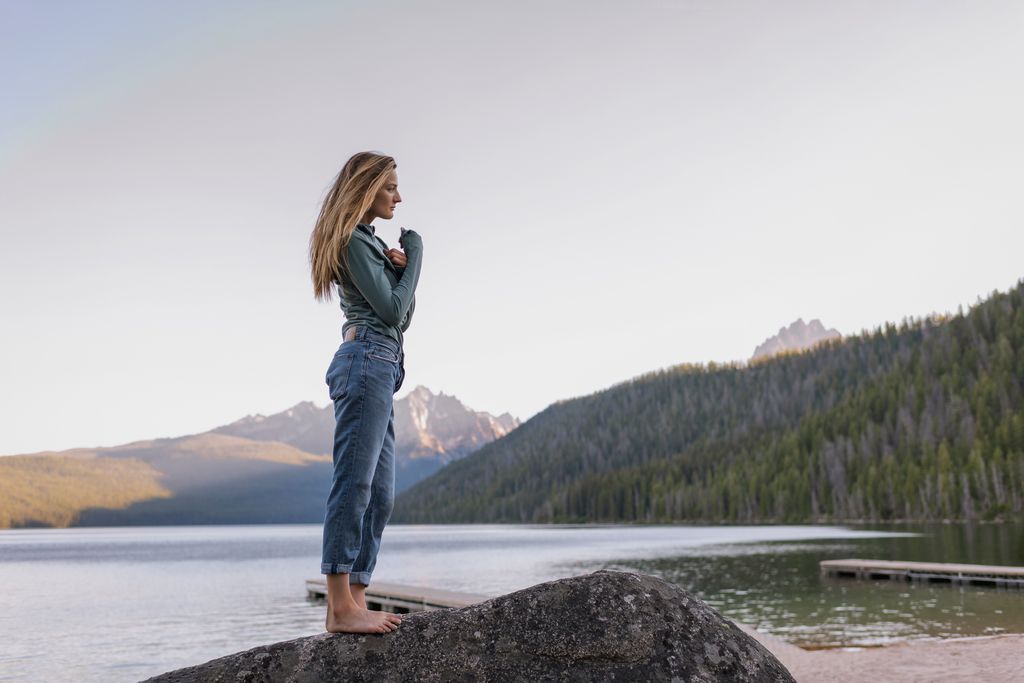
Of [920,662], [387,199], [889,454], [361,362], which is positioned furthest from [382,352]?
[889,454]

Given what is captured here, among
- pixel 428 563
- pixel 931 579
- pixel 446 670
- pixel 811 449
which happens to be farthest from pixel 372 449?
pixel 811 449

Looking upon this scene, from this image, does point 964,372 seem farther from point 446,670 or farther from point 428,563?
point 446,670

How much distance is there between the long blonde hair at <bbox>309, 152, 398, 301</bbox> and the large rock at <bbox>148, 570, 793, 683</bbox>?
81.1 inches

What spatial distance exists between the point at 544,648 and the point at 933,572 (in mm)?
35331

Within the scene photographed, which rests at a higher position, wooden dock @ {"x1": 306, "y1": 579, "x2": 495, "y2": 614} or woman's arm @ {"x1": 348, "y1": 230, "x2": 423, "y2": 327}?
woman's arm @ {"x1": 348, "y1": 230, "x2": 423, "y2": 327}

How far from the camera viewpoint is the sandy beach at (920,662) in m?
13.1

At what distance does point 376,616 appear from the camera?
14.6ft

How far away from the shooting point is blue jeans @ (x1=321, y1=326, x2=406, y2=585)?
4543 millimetres

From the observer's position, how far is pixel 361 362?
466 cm

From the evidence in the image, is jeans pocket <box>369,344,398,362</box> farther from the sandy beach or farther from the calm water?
the calm water

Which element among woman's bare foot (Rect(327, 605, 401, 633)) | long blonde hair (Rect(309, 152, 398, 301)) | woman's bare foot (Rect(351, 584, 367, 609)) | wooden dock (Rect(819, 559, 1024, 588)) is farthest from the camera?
wooden dock (Rect(819, 559, 1024, 588))

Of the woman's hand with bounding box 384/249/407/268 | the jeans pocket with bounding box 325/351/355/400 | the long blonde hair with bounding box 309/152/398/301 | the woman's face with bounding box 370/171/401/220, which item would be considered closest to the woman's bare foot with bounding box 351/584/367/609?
the jeans pocket with bounding box 325/351/355/400

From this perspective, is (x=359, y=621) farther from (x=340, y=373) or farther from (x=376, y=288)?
(x=376, y=288)

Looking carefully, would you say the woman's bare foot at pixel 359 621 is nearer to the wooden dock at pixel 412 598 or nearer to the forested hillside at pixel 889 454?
the wooden dock at pixel 412 598
